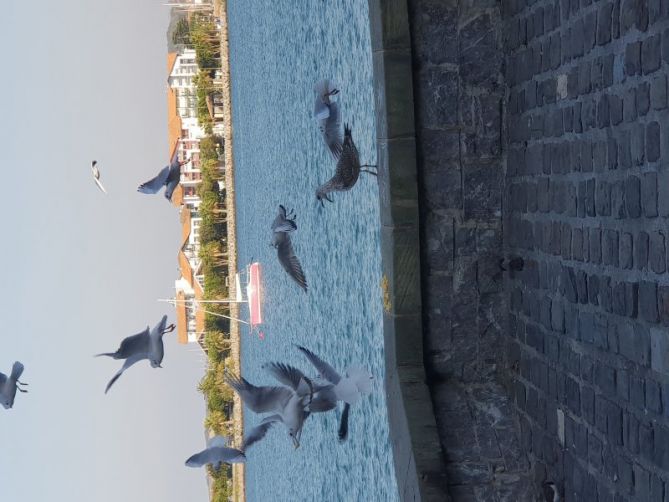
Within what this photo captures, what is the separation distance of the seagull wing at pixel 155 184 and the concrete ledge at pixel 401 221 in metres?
3.27

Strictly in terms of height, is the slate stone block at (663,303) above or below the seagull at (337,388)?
above

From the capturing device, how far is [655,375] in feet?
8.15

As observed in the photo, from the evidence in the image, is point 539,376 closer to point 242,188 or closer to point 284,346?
point 284,346

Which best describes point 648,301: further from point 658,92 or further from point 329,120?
point 329,120

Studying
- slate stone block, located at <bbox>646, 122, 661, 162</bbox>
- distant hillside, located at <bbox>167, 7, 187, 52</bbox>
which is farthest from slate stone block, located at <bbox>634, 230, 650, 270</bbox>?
distant hillside, located at <bbox>167, 7, 187, 52</bbox>

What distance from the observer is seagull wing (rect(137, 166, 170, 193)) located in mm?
6609

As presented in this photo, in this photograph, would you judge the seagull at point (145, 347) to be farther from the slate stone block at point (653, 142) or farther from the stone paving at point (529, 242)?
the slate stone block at point (653, 142)

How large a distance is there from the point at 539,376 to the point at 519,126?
1.02 meters

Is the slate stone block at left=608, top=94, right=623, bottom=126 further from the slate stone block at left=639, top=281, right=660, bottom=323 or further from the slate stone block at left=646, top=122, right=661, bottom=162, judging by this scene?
the slate stone block at left=639, top=281, right=660, bottom=323

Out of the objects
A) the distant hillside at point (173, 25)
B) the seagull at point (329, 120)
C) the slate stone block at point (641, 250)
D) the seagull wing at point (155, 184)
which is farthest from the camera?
the distant hillside at point (173, 25)

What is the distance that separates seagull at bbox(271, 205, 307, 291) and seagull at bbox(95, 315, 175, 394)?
1.45m

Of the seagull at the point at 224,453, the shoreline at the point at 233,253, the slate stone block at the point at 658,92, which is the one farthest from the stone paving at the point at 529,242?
the shoreline at the point at 233,253

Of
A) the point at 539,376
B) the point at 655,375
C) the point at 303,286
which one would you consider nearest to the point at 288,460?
→ the point at 303,286

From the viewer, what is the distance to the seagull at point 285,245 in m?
6.85
